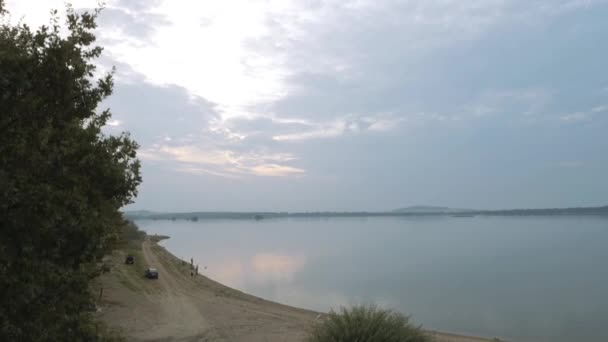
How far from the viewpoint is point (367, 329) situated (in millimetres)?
10609

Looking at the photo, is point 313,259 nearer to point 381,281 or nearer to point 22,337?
point 381,281

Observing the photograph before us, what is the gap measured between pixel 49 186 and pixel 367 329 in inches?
308

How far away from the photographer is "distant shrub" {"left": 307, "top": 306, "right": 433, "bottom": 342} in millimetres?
10602

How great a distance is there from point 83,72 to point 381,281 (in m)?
47.2

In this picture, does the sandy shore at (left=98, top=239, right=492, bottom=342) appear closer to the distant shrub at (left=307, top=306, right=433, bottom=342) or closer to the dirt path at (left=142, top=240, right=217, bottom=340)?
the dirt path at (left=142, top=240, right=217, bottom=340)

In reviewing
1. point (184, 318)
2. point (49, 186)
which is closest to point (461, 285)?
point (184, 318)

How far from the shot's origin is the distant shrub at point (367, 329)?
34.8 feet

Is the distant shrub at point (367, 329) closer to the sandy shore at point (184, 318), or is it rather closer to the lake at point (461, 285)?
the sandy shore at point (184, 318)

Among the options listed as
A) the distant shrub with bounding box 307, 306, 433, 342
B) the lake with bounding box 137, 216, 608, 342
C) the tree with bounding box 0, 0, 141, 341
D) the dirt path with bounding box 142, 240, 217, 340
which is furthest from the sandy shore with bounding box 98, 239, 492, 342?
the tree with bounding box 0, 0, 141, 341

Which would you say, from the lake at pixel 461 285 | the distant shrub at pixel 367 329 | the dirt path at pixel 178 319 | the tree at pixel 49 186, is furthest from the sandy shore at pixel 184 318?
the tree at pixel 49 186

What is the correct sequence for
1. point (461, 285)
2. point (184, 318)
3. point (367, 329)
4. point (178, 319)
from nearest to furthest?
point (367, 329) → point (178, 319) → point (184, 318) → point (461, 285)

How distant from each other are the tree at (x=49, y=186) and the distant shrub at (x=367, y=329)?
20.2 ft

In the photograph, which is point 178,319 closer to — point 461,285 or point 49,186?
point 49,186

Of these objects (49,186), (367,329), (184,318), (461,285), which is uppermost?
(49,186)
